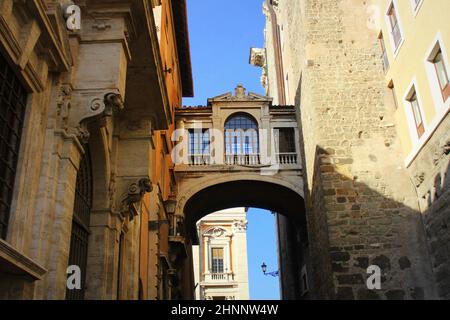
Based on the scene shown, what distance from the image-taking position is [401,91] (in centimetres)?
1482

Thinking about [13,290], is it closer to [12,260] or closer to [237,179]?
[12,260]

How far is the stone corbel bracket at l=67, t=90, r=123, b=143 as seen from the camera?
7.11 metres

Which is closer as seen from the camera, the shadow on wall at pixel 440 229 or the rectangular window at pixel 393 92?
the shadow on wall at pixel 440 229

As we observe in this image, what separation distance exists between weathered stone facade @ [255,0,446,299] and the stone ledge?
33.4 ft

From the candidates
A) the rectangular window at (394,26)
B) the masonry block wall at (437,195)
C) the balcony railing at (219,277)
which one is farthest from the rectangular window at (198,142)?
the balcony railing at (219,277)

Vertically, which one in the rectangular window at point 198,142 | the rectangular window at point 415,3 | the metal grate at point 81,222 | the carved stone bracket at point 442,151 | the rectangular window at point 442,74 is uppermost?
the rectangular window at point 198,142

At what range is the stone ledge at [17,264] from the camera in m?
4.93

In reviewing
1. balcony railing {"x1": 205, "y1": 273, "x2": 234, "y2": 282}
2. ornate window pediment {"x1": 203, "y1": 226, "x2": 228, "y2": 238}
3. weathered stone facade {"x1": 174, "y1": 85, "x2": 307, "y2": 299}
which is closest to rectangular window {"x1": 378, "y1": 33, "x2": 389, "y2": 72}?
weathered stone facade {"x1": 174, "y1": 85, "x2": 307, "y2": 299}

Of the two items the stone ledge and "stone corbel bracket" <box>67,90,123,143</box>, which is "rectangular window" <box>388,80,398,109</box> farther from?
the stone ledge

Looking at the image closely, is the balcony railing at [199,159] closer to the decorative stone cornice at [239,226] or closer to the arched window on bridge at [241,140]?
the arched window on bridge at [241,140]

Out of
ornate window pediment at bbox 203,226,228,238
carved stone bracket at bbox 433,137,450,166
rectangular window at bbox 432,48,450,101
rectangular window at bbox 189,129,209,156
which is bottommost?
carved stone bracket at bbox 433,137,450,166

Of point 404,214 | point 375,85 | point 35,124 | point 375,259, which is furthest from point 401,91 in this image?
point 35,124

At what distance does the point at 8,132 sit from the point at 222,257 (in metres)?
33.4
